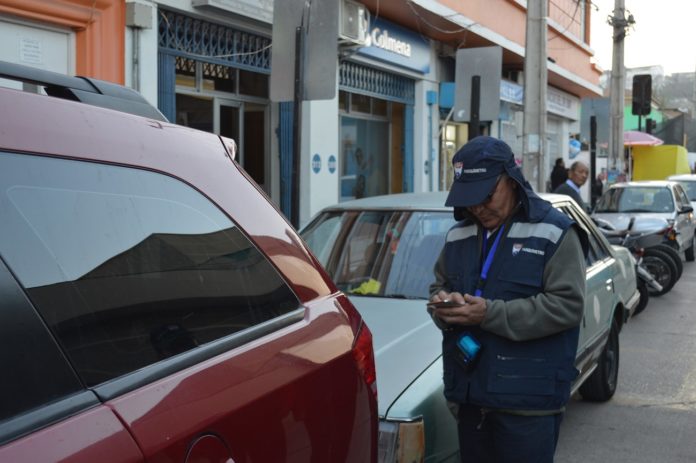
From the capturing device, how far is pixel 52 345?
144 cm

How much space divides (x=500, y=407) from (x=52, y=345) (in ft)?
6.25

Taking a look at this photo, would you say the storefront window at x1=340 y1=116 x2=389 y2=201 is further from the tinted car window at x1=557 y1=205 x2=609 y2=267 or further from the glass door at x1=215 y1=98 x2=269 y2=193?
the tinted car window at x1=557 y1=205 x2=609 y2=267

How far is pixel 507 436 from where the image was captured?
2986 mm

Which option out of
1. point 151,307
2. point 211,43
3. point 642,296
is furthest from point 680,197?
point 151,307

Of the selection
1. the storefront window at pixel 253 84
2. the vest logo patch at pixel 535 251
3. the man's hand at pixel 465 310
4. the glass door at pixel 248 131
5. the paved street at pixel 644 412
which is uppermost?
the storefront window at pixel 253 84

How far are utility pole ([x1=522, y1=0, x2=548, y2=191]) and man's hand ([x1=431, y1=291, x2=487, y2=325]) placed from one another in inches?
384

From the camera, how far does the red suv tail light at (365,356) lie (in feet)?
→ 7.61

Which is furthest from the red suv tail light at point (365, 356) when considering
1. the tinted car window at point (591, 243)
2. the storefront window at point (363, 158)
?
the storefront window at point (363, 158)

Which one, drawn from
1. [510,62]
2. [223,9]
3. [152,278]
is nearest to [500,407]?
[152,278]

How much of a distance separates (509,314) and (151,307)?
1546mm

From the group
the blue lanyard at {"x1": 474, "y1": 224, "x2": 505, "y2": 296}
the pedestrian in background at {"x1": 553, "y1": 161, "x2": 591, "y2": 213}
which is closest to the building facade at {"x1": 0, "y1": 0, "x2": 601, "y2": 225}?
the pedestrian in background at {"x1": 553, "y1": 161, "x2": 591, "y2": 213}

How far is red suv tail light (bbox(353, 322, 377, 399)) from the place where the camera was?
7.61 ft

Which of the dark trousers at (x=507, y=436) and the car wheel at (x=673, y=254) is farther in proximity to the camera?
the car wheel at (x=673, y=254)

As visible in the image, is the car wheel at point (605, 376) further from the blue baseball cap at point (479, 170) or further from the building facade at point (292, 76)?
the blue baseball cap at point (479, 170)
